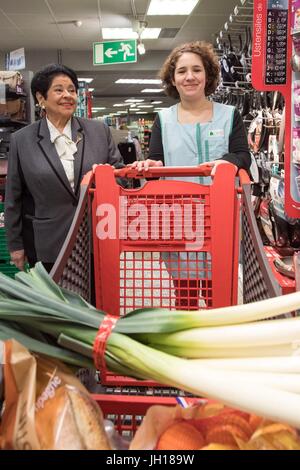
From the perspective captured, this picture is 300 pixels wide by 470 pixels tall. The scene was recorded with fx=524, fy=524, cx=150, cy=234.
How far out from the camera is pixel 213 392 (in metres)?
0.74

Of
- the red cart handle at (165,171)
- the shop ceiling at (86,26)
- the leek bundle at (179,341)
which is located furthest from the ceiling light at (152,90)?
the leek bundle at (179,341)

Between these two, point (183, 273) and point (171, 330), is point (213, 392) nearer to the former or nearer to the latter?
point (171, 330)

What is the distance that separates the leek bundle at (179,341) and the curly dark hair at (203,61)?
185cm

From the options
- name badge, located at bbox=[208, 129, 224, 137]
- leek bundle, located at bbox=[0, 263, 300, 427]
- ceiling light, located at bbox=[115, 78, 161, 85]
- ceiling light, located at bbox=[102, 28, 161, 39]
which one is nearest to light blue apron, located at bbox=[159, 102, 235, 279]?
name badge, located at bbox=[208, 129, 224, 137]

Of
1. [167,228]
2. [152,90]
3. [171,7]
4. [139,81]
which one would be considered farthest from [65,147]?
[152,90]

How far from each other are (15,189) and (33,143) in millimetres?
270

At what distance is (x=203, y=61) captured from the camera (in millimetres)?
2492

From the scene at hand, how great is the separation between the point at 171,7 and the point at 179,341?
839 cm

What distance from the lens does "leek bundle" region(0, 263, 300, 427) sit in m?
0.77

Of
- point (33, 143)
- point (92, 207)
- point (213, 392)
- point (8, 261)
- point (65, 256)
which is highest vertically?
point (33, 143)

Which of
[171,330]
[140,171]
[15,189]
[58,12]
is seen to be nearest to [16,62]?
[58,12]

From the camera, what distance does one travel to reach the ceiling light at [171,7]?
7.95 meters

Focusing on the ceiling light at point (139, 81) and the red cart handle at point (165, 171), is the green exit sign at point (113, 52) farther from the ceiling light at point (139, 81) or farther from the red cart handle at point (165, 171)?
the red cart handle at point (165, 171)

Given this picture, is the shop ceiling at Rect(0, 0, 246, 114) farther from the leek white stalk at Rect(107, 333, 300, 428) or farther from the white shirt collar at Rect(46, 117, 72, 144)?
the leek white stalk at Rect(107, 333, 300, 428)
